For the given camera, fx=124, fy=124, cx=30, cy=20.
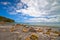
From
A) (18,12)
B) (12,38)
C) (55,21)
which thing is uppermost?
(18,12)

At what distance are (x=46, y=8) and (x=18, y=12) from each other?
450mm

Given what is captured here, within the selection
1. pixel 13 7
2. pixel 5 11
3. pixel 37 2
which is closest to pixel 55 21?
pixel 37 2

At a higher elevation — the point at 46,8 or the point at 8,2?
the point at 8,2

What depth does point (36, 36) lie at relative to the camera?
1.70m

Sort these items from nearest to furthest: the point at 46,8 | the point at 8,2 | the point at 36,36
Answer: the point at 36,36 → the point at 46,8 → the point at 8,2

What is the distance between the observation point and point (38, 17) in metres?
2.03

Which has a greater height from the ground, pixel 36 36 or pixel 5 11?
pixel 5 11

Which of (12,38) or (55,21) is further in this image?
(55,21)

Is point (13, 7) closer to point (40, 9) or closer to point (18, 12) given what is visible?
point (18, 12)

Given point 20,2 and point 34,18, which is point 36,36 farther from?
point 20,2

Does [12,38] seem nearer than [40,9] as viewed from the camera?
Yes

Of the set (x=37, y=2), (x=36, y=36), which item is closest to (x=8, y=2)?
(x=37, y=2)

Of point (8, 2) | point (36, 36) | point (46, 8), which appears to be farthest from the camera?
point (8, 2)

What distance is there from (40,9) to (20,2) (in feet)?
1.11
